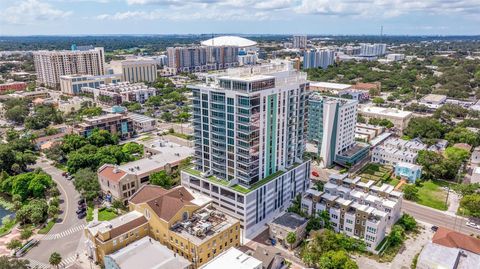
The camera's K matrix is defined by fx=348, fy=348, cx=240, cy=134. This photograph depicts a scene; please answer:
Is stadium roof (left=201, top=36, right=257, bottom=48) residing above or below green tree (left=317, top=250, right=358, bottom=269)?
above

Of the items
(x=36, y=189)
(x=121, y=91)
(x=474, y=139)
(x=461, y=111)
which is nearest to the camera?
(x=36, y=189)

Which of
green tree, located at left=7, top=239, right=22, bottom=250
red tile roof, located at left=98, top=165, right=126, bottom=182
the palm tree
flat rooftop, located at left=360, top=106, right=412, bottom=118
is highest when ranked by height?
flat rooftop, located at left=360, top=106, right=412, bottom=118

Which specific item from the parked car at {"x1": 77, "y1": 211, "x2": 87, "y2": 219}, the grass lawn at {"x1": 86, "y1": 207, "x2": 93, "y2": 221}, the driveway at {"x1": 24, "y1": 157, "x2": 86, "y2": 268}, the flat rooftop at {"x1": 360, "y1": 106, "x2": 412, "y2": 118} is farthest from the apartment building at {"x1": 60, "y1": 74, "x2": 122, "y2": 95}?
the flat rooftop at {"x1": 360, "y1": 106, "x2": 412, "y2": 118}

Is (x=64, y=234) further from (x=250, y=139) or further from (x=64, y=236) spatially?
(x=250, y=139)

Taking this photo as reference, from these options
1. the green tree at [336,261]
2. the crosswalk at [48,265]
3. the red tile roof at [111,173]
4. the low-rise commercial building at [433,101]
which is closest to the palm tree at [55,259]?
the crosswalk at [48,265]

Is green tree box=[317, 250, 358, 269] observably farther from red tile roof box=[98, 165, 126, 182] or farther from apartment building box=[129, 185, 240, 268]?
red tile roof box=[98, 165, 126, 182]

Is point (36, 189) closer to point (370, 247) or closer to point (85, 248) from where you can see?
point (85, 248)

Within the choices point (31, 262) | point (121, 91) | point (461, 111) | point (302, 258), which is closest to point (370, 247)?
point (302, 258)
